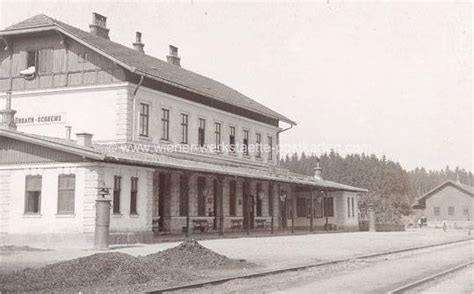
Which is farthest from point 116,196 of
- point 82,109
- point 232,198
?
point 232,198

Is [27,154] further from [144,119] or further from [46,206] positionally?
[144,119]

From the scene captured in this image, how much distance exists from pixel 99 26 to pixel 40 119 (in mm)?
6597

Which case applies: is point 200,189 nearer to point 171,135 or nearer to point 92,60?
point 171,135

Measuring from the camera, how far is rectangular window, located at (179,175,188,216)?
27.7 meters

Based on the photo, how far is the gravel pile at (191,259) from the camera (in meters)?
13.2

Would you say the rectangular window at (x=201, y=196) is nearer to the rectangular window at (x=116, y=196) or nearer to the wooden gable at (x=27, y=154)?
the rectangular window at (x=116, y=196)

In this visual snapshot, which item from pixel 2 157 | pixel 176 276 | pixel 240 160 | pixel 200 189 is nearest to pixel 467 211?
pixel 240 160

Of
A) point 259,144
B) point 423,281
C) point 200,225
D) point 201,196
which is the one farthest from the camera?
point 259,144

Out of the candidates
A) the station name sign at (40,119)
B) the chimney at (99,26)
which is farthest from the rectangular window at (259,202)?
the station name sign at (40,119)

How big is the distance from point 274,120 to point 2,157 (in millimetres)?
21700

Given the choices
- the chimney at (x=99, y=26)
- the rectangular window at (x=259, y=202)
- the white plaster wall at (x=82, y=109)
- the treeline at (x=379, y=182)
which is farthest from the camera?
the treeline at (x=379, y=182)

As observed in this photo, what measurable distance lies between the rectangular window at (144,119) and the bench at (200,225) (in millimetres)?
4774

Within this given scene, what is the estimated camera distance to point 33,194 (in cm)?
2084

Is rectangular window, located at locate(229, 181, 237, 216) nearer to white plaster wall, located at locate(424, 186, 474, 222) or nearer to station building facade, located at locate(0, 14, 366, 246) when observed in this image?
station building facade, located at locate(0, 14, 366, 246)
